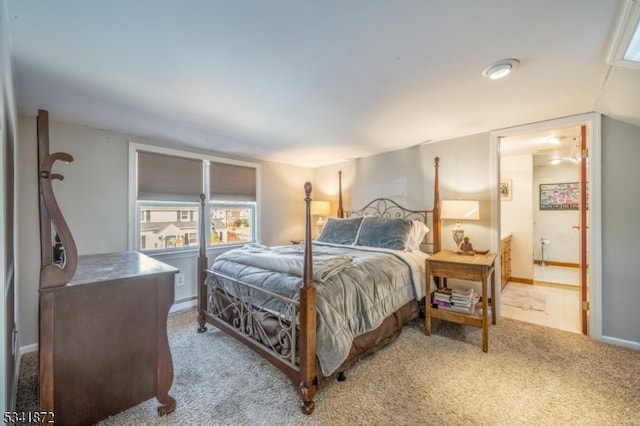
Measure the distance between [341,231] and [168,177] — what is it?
2.32 m

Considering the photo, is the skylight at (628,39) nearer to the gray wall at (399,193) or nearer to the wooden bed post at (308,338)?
the gray wall at (399,193)

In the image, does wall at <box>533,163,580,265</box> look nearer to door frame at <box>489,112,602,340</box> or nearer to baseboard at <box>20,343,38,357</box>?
door frame at <box>489,112,602,340</box>

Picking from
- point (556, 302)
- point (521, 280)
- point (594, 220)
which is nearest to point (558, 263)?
point (521, 280)

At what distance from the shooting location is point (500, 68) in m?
1.71

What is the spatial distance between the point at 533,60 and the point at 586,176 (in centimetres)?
170

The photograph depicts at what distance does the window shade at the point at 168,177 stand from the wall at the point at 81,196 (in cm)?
17

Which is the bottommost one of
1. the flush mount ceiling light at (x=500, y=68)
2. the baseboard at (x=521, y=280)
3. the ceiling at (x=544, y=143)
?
the baseboard at (x=521, y=280)

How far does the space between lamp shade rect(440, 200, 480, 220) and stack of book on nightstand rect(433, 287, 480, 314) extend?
0.83m

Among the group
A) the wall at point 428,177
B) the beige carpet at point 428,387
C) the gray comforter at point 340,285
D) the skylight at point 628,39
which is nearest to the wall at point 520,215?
the wall at point 428,177

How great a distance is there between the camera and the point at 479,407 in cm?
169

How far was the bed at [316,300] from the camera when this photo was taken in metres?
1.73

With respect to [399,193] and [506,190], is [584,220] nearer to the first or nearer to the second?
[399,193]

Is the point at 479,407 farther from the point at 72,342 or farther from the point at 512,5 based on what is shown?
the point at 72,342

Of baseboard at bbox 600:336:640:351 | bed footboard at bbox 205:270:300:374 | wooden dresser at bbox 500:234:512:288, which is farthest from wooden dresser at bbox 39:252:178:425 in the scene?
wooden dresser at bbox 500:234:512:288
